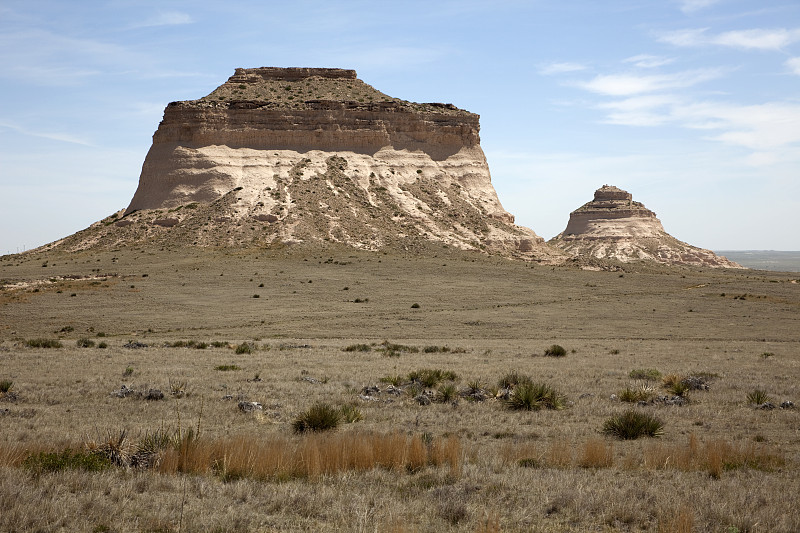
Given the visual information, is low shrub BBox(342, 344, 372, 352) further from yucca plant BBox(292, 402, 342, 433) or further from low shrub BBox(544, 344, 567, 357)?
yucca plant BBox(292, 402, 342, 433)

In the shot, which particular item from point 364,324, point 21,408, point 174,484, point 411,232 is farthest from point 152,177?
point 174,484

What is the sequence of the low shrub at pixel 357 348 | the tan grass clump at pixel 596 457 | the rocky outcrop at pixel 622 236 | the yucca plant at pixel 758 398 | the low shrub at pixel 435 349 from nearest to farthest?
the tan grass clump at pixel 596 457
the yucca plant at pixel 758 398
the low shrub at pixel 357 348
the low shrub at pixel 435 349
the rocky outcrop at pixel 622 236

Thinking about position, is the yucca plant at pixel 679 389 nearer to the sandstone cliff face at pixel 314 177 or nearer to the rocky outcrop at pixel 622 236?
the sandstone cliff face at pixel 314 177

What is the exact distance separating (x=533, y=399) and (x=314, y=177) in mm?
57240

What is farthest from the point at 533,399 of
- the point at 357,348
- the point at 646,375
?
the point at 357,348

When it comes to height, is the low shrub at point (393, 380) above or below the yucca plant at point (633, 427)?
below

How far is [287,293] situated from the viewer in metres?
43.0

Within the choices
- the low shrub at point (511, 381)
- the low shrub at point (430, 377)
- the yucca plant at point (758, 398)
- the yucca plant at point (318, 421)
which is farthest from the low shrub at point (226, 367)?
the yucca plant at point (758, 398)

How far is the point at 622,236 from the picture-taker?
110250 millimetres

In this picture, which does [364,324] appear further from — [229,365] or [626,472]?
[626,472]

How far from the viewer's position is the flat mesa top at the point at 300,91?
72.3 metres

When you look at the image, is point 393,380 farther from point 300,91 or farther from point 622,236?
point 622,236

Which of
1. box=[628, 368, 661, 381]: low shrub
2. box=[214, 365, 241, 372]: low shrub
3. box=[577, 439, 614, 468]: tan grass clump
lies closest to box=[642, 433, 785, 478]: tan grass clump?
box=[577, 439, 614, 468]: tan grass clump

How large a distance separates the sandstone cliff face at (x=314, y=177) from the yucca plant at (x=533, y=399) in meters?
46.5
